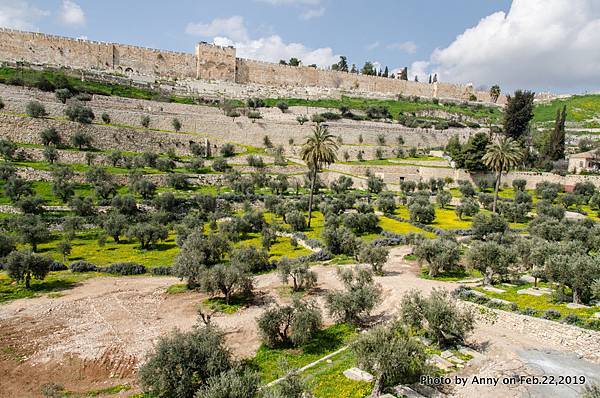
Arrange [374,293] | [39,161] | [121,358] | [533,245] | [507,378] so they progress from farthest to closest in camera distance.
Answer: [39,161], [533,245], [374,293], [121,358], [507,378]

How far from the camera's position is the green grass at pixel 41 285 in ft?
73.0

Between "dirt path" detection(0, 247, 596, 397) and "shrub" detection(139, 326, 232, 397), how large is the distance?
239 centimetres

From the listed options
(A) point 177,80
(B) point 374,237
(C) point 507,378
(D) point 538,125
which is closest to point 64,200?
(B) point 374,237

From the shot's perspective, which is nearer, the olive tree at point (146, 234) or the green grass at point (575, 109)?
the olive tree at point (146, 234)

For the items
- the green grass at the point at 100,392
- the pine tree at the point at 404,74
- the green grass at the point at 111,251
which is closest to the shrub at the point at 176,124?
the green grass at the point at 111,251

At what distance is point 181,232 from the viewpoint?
3412cm

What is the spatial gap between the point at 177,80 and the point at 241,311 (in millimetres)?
75128

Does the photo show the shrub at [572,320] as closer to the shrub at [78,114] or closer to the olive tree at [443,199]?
the olive tree at [443,199]

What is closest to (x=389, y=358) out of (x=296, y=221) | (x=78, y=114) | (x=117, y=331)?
(x=117, y=331)

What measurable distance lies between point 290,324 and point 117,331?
8.18 meters

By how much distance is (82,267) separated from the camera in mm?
26859

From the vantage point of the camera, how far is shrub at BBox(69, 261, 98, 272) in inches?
1052

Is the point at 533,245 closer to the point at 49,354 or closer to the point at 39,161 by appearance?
the point at 49,354

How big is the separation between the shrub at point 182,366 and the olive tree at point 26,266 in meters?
14.1
